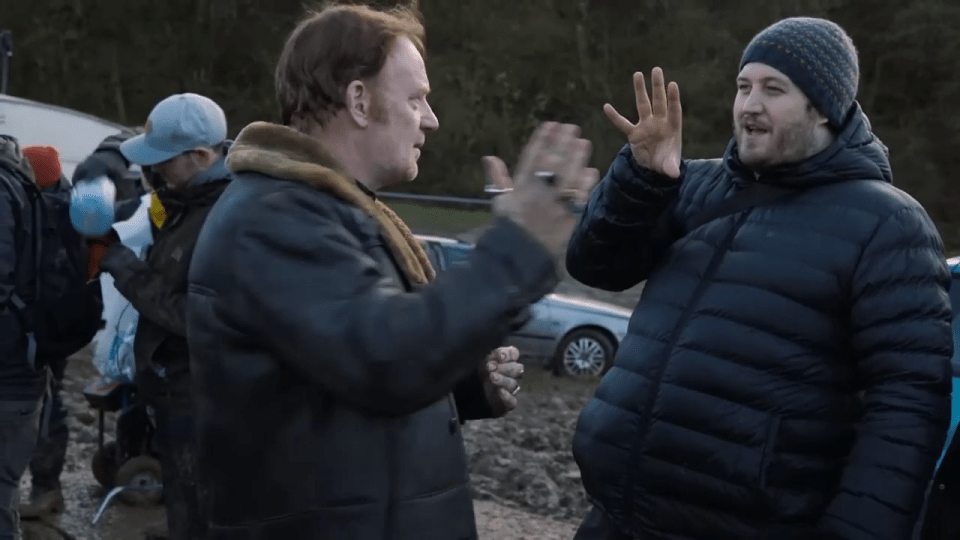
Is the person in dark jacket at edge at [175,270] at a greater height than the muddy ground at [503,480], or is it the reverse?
the person in dark jacket at edge at [175,270]

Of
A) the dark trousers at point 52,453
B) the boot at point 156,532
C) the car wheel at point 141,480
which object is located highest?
the dark trousers at point 52,453

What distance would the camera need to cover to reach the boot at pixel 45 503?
253 inches

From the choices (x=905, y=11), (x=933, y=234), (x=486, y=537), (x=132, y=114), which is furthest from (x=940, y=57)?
(x=933, y=234)

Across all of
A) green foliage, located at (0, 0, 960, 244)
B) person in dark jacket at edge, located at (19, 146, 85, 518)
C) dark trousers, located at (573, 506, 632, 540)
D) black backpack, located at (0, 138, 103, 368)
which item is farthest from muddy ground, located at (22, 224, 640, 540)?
green foliage, located at (0, 0, 960, 244)

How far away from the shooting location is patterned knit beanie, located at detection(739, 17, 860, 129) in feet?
10.3

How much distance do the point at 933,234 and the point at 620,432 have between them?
87 cm

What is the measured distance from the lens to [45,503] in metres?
6.56

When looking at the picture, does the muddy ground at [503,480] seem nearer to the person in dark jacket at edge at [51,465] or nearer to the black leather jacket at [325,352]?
the person in dark jacket at edge at [51,465]

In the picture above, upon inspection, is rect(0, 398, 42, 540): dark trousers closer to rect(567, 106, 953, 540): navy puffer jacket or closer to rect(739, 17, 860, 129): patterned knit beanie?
rect(567, 106, 953, 540): navy puffer jacket

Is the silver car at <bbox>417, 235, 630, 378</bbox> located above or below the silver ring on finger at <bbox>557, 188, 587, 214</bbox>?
below

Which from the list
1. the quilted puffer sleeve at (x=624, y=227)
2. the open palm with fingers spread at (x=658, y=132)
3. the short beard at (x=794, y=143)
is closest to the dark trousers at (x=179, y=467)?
the quilted puffer sleeve at (x=624, y=227)

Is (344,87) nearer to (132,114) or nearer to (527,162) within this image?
(527,162)

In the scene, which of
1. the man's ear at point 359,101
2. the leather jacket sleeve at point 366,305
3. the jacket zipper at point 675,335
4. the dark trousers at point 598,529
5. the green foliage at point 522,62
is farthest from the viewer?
the green foliage at point 522,62

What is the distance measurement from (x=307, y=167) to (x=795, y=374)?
1.35 metres
